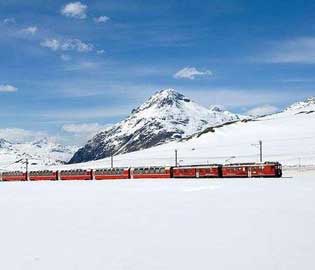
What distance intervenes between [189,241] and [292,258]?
416 cm

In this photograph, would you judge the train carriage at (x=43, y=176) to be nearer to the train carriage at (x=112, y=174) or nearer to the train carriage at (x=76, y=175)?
the train carriage at (x=76, y=175)

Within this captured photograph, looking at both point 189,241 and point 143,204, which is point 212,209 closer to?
point 143,204

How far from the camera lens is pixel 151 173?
88.1 metres

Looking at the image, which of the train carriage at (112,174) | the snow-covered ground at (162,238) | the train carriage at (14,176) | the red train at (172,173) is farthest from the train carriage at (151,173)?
the snow-covered ground at (162,238)

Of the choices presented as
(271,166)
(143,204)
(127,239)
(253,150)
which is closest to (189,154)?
(253,150)

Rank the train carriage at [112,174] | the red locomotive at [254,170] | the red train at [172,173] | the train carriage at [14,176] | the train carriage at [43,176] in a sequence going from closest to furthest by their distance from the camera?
the red locomotive at [254,170]
the red train at [172,173]
the train carriage at [112,174]
the train carriage at [43,176]
the train carriage at [14,176]

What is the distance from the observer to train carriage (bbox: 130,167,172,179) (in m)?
86.5

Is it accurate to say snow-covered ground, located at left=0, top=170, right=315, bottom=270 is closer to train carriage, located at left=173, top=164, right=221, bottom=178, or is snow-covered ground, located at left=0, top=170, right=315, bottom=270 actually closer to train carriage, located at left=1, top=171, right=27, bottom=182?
train carriage, located at left=173, top=164, right=221, bottom=178

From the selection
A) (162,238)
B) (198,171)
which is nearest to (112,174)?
(198,171)

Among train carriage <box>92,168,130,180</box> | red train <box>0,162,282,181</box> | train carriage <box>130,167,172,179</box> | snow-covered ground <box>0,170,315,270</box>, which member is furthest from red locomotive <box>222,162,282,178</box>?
snow-covered ground <box>0,170,315,270</box>

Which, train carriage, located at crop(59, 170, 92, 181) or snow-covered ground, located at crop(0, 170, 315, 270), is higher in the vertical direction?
train carriage, located at crop(59, 170, 92, 181)

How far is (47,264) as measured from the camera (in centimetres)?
1444

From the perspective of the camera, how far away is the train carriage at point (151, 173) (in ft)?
284

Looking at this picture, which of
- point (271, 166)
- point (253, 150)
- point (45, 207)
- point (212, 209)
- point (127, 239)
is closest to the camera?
point (127, 239)
